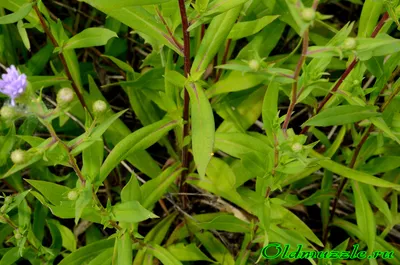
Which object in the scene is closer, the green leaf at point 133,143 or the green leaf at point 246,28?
the green leaf at point 133,143

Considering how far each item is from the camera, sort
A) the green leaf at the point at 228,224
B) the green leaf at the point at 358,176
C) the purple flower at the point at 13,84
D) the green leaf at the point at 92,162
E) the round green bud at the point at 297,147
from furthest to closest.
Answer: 1. the green leaf at the point at 228,224
2. the green leaf at the point at 358,176
3. the green leaf at the point at 92,162
4. the round green bud at the point at 297,147
5. the purple flower at the point at 13,84

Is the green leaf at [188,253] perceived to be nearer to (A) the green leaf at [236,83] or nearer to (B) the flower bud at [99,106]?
(A) the green leaf at [236,83]

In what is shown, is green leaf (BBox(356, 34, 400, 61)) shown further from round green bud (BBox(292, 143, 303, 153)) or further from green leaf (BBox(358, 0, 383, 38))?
green leaf (BBox(358, 0, 383, 38))

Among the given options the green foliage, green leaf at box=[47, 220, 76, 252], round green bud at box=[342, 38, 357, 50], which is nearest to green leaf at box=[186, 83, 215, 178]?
the green foliage

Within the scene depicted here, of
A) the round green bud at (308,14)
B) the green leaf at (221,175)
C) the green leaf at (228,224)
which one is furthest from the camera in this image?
the green leaf at (221,175)

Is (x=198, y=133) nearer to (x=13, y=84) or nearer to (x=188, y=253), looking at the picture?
(x=13, y=84)

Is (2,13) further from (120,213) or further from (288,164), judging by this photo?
(288,164)

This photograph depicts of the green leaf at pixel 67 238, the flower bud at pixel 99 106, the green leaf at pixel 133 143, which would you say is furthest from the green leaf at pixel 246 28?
the green leaf at pixel 67 238
